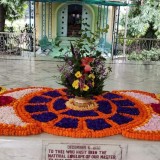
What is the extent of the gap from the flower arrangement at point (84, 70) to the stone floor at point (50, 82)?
1.83ft

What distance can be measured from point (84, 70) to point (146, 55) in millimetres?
6583

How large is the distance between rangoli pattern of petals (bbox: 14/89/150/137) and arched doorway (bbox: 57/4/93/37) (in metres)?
7.18

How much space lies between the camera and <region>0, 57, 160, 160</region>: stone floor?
8.39 feet

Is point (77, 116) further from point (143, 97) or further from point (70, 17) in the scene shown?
point (70, 17)

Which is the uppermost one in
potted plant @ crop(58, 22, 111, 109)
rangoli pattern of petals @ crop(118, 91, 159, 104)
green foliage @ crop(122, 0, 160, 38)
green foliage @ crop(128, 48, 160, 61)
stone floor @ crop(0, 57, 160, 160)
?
green foliage @ crop(122, 0, 160, 38)

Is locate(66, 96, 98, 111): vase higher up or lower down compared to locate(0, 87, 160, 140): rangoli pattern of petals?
higher up

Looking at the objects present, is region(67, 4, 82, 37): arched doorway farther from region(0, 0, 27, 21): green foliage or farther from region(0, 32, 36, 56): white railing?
region(0, 32, 36, 56): white railing

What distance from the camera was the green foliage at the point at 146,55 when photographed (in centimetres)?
876

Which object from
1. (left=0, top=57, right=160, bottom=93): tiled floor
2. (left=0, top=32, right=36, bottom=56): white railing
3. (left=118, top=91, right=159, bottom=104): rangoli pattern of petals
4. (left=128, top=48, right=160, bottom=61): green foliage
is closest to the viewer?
(left=118, top=91, right=159, bottom=104): rangoli pattern of petals

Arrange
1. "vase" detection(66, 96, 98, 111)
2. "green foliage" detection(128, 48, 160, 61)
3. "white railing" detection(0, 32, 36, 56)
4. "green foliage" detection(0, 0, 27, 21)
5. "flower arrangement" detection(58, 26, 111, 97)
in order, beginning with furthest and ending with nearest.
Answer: "green foliage" detection(0, 0, 27, 21) < "green foliage" detection(128, 48, 160, 61) < "white railing" detection(0, 32, 36, 56) < "vase" detection(66, 96, 98, 111) < "flower arrangement" detection(58, 26, 111, 97)

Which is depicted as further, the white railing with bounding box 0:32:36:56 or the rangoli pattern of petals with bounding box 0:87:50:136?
the white railing with bounding box 0:32:36:56

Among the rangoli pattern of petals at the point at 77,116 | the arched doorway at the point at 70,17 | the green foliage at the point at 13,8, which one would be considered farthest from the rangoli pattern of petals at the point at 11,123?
the arched doorway at the point at 70,17

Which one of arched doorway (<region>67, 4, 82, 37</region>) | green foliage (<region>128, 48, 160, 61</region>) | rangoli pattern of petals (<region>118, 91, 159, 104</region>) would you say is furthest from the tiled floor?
arched doorway (<region>67, 4, 82, 37</region>)

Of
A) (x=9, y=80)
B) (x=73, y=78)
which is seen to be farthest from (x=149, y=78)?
(x=73, y=78)
